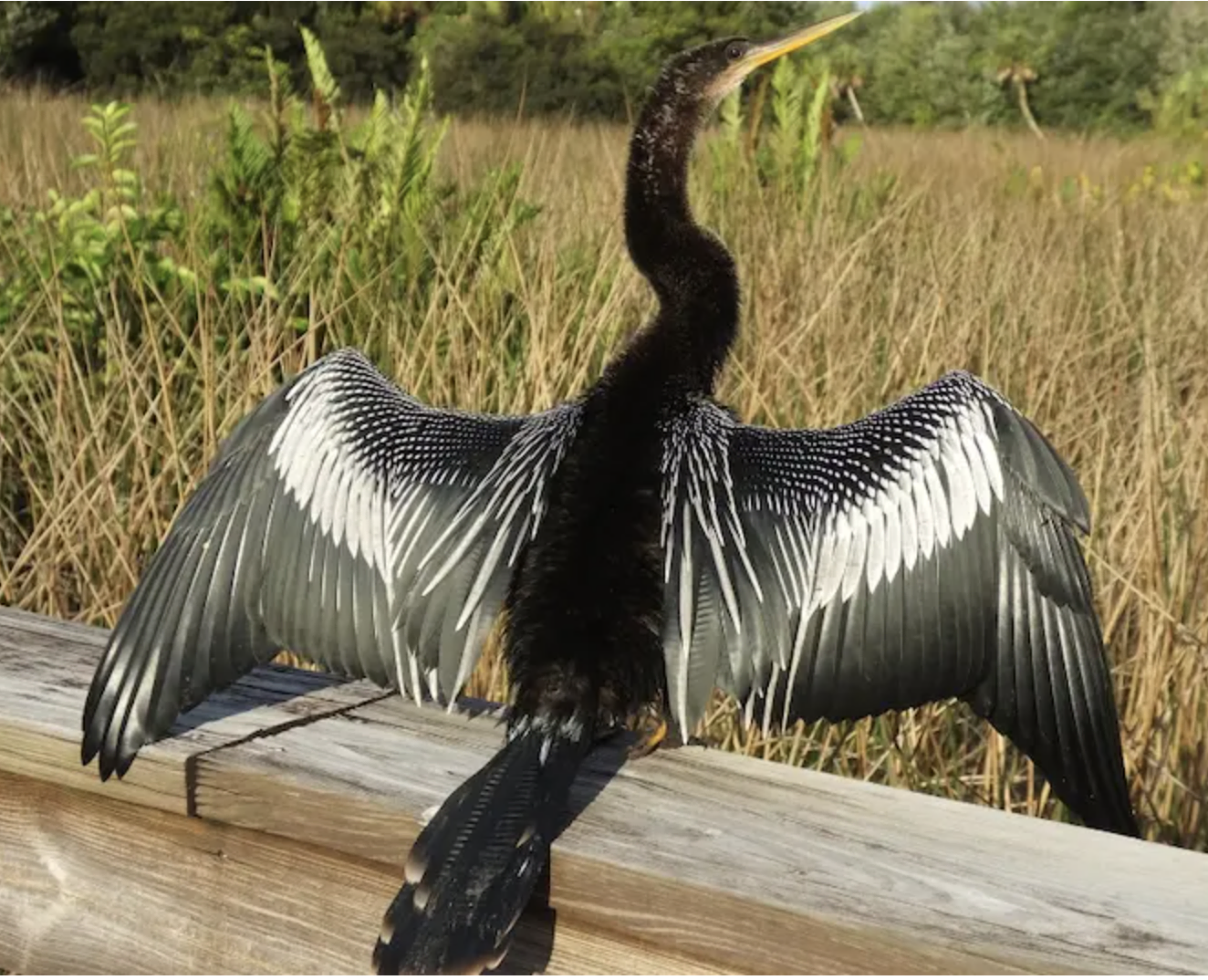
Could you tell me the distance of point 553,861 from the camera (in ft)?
5.01

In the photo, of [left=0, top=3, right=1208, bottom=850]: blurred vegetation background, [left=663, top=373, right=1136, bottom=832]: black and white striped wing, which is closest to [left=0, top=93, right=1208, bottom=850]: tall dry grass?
[left=0, top=3, right=1208, bottom=850]: blurred vegetation background

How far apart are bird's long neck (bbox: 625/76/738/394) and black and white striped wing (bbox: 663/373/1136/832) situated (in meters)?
0.38

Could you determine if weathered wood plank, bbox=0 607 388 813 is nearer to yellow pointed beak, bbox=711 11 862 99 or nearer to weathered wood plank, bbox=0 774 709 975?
weathered wood plank, bbox=0 774 709 975

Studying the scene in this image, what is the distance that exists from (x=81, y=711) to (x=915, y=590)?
1.08 meters

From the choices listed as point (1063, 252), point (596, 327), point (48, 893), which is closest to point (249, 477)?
point (48, 893)

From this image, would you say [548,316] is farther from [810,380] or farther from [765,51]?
[765,51]

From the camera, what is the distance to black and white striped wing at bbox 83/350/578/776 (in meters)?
1.82

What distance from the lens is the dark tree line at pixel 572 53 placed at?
38.1ft

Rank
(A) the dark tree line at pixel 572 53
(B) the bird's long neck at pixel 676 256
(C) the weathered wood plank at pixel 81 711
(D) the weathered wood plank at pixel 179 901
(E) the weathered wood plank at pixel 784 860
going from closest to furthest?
(E) the weathered wood plank at pixel 784 860
(D) the weathered wood plank at pixel 179 901
(C) the weathered wood plank at pixel 81 711
(B) the bird's long neck at pixel 676 256
(A) the dark tree line at pixel 572 53

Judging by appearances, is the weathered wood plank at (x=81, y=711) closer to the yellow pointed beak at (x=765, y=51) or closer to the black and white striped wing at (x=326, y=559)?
the black and white striped wing at (x=326, y=559)

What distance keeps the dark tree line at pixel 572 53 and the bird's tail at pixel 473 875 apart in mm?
2774

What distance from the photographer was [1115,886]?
145 centimetres

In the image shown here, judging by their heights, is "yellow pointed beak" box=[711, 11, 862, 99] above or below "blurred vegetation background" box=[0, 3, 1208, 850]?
above

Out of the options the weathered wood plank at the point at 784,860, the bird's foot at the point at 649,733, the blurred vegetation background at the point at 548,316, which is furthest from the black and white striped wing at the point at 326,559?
the blurred vegetation background at the point at 548,316
